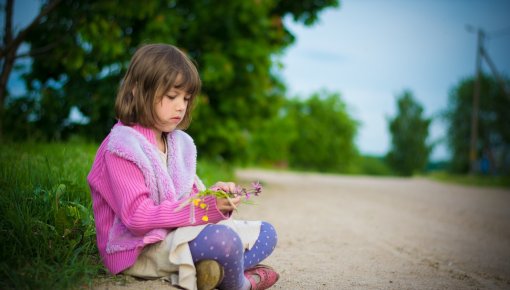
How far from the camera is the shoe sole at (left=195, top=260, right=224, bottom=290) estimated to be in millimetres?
2160

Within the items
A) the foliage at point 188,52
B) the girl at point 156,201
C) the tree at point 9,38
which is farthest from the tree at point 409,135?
the girl at point 156,201

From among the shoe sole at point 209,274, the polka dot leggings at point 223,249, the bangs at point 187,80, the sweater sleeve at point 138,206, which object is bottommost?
the shoe sole at point 209,274

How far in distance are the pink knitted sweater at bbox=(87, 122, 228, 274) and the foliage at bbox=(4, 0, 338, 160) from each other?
4.63m

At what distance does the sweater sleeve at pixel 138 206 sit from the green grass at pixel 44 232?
44 centimetres

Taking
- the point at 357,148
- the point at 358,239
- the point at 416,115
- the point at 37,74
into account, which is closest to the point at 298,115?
the point at 357,148

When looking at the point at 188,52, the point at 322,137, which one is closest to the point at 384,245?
the point at 188,52

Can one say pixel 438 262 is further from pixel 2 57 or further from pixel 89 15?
pixel 2 57

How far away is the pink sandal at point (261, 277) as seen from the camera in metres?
2.46

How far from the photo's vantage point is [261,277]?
2510 mm

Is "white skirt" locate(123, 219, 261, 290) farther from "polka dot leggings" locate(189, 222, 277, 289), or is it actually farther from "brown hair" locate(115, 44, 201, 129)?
"brown hair" locate(115, 44, 201, 129)

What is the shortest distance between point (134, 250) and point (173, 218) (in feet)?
0.94

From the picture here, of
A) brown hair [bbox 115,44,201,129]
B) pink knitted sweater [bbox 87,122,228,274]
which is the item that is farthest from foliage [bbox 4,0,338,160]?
pink knitted sweater [bbox 87,122,228,274]

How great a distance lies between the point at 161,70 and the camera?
2246 millimetres

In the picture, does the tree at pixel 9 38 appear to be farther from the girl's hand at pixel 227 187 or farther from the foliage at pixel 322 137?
the foliage at pixel 322 137
